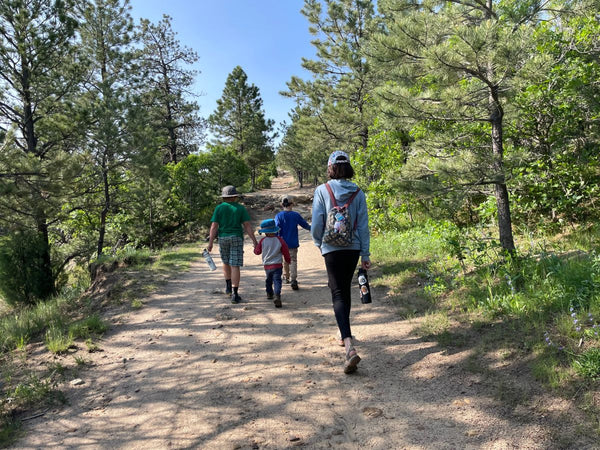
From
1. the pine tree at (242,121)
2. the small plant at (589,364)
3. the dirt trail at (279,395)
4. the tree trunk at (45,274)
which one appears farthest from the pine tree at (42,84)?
the pine tree at (242,121)

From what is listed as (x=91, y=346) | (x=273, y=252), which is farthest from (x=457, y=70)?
(x=91, y=346)

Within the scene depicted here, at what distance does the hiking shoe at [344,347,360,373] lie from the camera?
10.8 feet

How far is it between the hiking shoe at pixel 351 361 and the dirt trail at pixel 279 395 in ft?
0.31

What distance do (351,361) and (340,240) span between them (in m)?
1.15

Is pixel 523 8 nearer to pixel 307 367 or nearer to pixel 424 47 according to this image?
pixel 424 47

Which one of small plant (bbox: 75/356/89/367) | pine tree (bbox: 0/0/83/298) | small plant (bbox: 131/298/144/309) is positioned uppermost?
pine tree (bbox: 0/0/83/298)

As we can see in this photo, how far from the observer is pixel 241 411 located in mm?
2912

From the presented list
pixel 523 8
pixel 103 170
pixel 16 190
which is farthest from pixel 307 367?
pixel 103 170

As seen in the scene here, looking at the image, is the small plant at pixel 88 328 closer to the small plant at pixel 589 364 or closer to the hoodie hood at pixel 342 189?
the hoodie hood at pixel 342 189

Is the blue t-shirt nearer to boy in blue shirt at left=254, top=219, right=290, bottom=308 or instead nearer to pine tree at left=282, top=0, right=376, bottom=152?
boy in blue shirt at left=254, top=219, right=290, bottom=308

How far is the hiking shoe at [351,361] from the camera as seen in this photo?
3.30 metres

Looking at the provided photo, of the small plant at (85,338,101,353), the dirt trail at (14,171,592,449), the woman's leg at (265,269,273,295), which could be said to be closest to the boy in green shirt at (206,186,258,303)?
the woman's leg at (265,269,273,295)

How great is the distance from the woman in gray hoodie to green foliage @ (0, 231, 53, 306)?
32.6ft

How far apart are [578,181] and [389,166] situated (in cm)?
457
